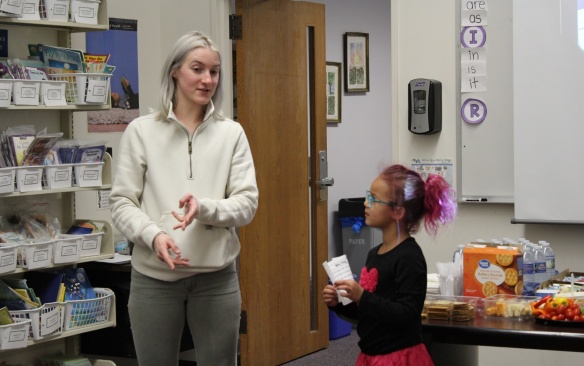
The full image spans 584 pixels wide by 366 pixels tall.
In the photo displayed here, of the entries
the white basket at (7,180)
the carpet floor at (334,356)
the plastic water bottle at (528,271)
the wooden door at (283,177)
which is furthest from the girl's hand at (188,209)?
the carpet floor at (334,356)

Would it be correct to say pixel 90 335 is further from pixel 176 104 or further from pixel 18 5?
pixel 176 104

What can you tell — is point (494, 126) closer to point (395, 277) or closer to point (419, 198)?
point (419, 198)

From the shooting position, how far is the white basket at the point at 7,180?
11.2 ft

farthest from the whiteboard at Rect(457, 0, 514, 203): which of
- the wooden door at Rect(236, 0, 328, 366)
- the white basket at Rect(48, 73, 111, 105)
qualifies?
the white basket at Rect(48, 73, 111, 105)

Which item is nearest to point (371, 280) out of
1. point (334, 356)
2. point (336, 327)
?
point (334, 356)

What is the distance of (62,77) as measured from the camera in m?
3.72

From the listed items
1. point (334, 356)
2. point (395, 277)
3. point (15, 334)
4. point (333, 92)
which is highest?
point (333, 92)

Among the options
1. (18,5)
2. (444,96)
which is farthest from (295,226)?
(18,5)

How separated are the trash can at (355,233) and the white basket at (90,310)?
2.62 m

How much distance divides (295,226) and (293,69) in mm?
927

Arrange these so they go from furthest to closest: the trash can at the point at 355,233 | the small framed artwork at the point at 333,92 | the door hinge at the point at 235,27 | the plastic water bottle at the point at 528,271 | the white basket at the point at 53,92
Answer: the small framed artwork at the point at 333,92, the trash can at the point at 355,233, the door hinge at the point at 235,27, the white basket at the point at 53,92, the plastic water bottle at the point at 528,271

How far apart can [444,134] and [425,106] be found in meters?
0.17

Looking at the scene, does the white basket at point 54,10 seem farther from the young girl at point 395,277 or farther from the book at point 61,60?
the young girl at point 395,277

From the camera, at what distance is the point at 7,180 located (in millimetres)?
3432
